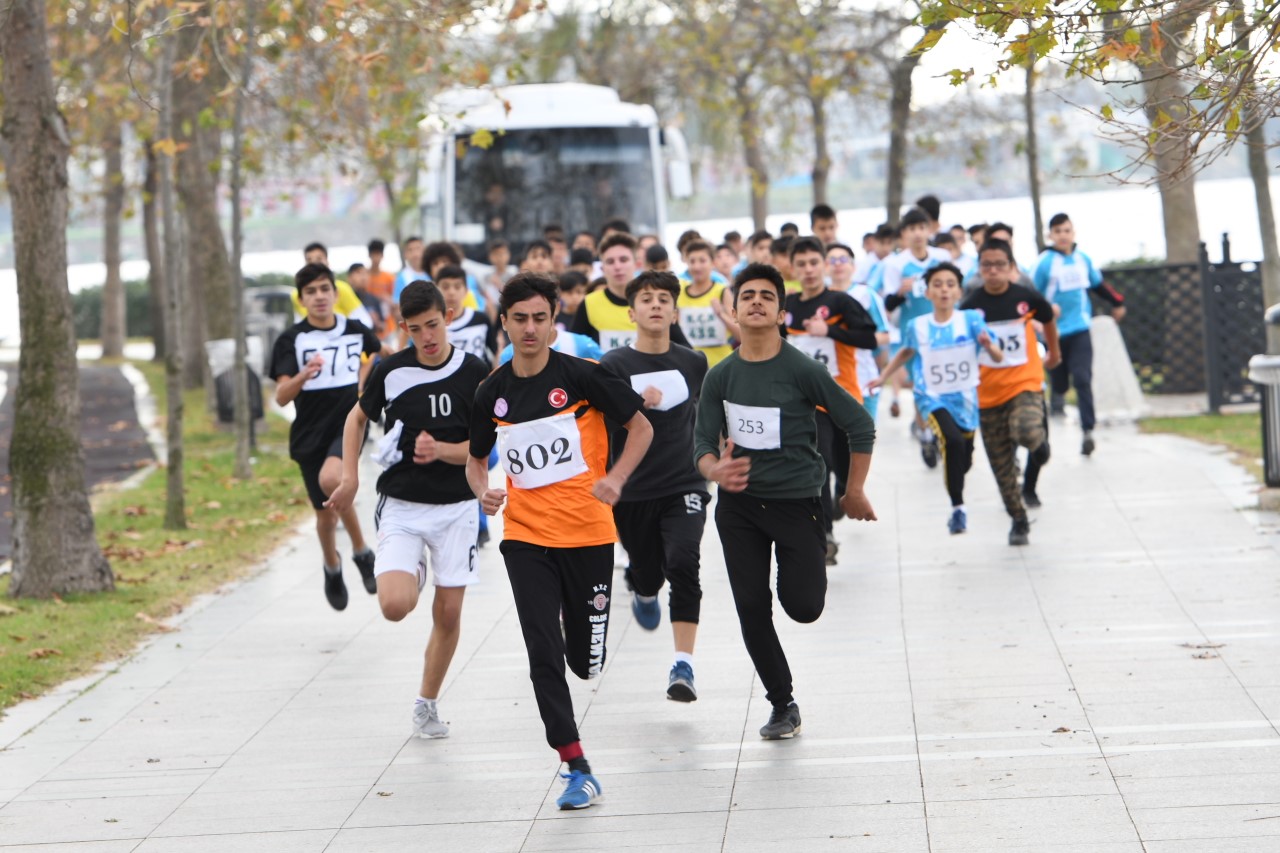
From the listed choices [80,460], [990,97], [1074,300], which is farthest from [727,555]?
[990,97]

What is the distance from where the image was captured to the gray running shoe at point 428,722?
726 centimetres

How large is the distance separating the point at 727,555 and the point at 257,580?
5468 mm

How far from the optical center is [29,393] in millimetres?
10844

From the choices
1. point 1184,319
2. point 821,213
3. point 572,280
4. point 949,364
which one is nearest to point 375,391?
point 572,280

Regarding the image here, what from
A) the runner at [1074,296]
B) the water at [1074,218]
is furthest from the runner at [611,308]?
the water at [1074,218]

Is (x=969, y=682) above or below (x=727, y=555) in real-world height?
below

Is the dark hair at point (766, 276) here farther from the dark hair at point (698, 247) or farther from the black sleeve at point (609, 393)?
the dark hair at point (698, 247)

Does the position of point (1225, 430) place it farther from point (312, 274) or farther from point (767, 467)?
point (767, 467)

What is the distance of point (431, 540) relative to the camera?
7.45 meters

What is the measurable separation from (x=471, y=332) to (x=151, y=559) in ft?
9.07

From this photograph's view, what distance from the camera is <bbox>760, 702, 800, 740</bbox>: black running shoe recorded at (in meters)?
6.86

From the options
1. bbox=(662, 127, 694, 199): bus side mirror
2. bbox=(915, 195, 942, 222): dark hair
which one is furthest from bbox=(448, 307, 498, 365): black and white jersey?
bbox=(662, 127, 694, 199): bus side mirror

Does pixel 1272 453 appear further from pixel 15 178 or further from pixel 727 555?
pixel 15 178

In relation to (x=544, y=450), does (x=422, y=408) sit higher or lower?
higher
